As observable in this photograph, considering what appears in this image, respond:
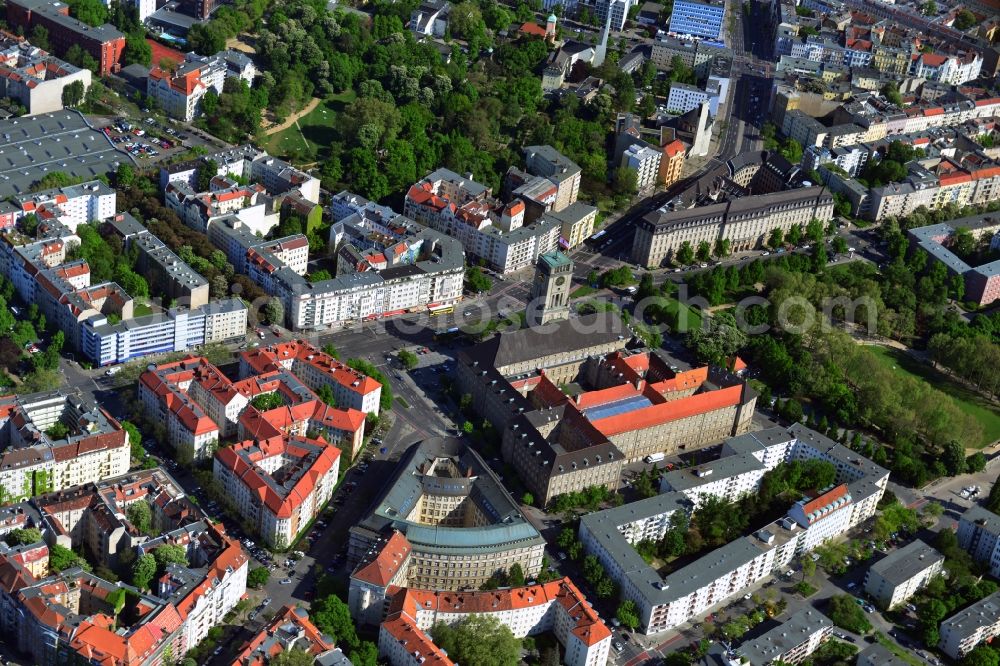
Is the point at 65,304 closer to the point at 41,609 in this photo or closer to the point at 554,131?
the point at 41,609

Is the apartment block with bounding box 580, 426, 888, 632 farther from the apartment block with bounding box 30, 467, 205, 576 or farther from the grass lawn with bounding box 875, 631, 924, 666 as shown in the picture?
the apartment block with bounding box 30, 467, 205, 576

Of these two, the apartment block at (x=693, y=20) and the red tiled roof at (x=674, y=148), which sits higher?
the apartment block at (x=693, y=20)

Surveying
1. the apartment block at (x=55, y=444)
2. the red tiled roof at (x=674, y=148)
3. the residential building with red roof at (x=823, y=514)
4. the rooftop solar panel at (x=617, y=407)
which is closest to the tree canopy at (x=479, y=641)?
the rooftop solar panel at (x=617, y=407)

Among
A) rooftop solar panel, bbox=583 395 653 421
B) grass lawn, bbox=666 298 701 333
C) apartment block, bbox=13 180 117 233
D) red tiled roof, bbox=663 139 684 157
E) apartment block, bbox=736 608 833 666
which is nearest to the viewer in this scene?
apartment block, bbox=736 608 833 666

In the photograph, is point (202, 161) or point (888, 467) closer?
point (888, 467)

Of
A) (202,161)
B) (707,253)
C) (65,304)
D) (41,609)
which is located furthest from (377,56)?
→ (41,609)

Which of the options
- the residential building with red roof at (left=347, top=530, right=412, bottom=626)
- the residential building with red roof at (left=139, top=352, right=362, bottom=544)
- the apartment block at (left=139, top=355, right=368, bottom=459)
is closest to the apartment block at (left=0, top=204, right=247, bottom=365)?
the apartment block at (left=139, top=355, right=368, bottom=459)

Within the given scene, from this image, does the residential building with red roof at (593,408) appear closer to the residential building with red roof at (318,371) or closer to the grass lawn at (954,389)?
the residential building with red roof at (318,371)
